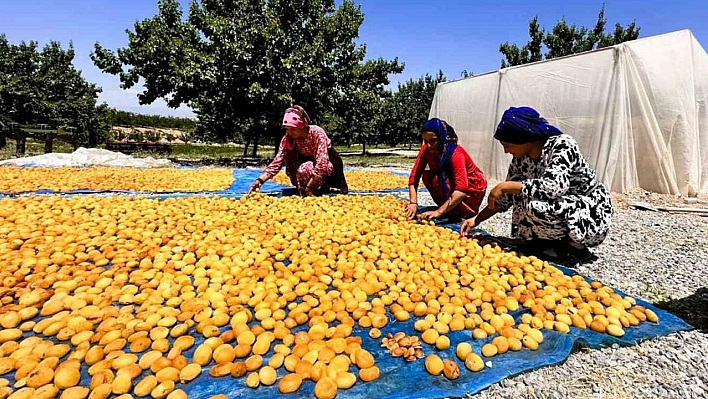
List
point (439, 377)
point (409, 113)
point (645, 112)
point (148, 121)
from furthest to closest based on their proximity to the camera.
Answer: point (148, 121) → point (409, 113) → point (645, 112) → point (439, 377)

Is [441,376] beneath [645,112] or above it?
beneath

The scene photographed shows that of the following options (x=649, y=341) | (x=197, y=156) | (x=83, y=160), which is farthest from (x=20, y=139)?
(x=649, y=341)

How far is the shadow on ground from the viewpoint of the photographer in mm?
1853

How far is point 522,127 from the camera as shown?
224 centimetres

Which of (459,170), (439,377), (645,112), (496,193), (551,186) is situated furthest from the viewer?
(645,112)

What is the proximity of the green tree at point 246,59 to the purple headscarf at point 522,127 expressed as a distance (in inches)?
362

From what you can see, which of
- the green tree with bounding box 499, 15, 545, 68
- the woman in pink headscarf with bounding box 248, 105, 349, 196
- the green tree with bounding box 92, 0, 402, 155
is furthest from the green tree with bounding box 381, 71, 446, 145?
the woman in pink headscarf with bounding box 248, 105, 349, 196

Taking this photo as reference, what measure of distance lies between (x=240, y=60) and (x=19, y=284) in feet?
33.1

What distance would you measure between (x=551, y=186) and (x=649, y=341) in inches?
37.0

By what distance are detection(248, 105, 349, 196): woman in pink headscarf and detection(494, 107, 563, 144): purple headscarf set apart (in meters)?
2.13

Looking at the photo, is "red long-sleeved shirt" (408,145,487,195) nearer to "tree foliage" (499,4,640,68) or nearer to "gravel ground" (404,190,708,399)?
"gravel ground" (404,190,708,399)

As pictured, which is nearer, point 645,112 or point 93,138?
point 645,112

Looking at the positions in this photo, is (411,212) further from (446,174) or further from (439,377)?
(439,377)

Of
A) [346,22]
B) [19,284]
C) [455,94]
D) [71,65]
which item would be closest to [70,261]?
[19,284]
